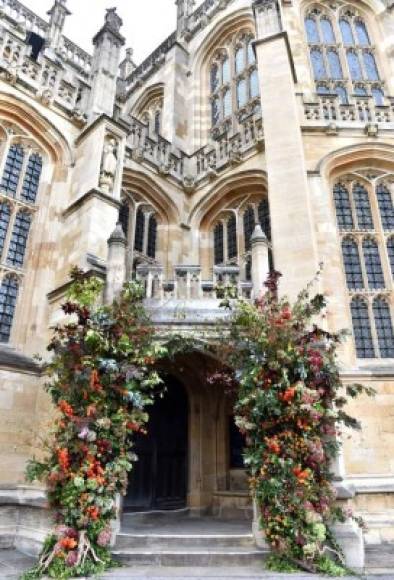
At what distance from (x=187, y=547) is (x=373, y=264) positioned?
780cm

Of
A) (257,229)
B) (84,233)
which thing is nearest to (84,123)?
(84,233)

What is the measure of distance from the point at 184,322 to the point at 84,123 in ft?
23.2

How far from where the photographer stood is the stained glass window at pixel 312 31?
1562cm

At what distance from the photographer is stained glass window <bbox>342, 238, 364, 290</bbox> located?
34.3ft

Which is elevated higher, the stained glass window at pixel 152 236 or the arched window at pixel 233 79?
the arched window at pixel 233 79

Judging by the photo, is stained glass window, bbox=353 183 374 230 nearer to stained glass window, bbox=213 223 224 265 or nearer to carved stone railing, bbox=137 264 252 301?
stained glass window, bbox=213 223 224 265

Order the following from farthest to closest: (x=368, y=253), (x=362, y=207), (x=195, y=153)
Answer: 1. (x=195, y=153)
2. (x=362, y=207)
3. (x=368, y=253)

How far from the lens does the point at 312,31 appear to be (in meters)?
15.9

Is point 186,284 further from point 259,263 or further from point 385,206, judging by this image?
point 385,206

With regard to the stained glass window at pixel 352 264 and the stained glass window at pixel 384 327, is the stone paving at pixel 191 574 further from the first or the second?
the stained glass window at pixel 352 264

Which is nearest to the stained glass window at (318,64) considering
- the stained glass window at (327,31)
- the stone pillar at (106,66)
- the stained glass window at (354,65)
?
the stained glass window at (327,31)

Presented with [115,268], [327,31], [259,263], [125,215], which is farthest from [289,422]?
[327,31]

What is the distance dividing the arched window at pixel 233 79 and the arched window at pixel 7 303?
33.6 ft

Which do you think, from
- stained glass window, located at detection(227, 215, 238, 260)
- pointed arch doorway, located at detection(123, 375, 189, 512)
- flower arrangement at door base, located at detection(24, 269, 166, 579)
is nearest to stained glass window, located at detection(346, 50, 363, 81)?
stained glass window, located at detection(227, 215, 238, 260)
